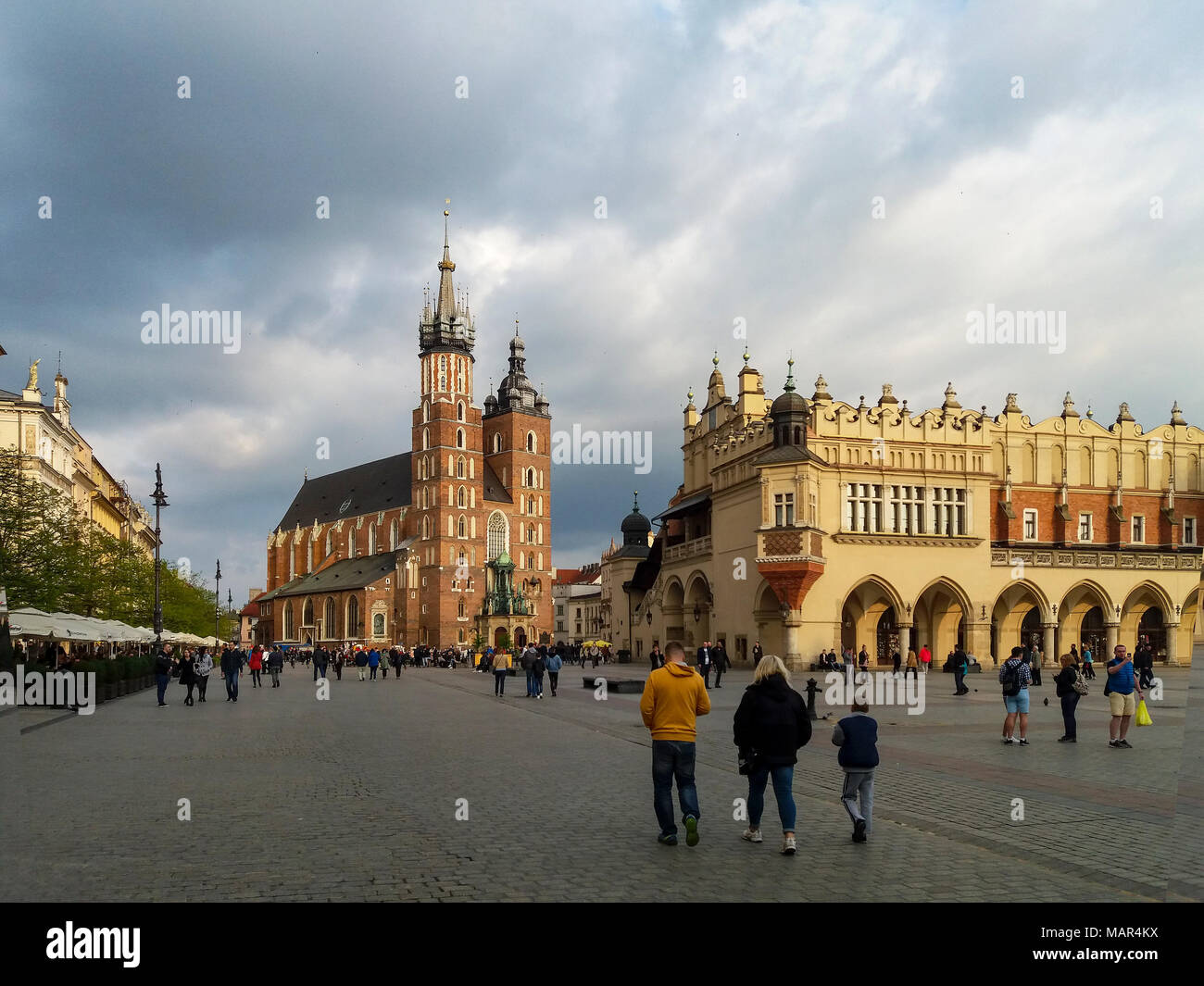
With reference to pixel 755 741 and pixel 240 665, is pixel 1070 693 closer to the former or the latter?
pixel 755 741

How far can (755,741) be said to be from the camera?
28.8 feet

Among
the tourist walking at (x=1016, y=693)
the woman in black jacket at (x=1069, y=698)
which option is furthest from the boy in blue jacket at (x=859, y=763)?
the woman in black jacket at (x=1069, y=698)

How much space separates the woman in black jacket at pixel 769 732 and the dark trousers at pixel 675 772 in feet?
1.49

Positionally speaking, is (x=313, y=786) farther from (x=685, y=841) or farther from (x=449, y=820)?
(x=685, y=841)

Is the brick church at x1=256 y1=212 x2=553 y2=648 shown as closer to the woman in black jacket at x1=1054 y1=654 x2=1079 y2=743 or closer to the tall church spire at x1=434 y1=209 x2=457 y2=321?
the tall church spire at x1=434 y1=209 x2=457 y2=321

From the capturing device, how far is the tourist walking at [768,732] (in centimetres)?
871

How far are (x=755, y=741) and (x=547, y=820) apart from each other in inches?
88.9

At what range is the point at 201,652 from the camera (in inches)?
1276

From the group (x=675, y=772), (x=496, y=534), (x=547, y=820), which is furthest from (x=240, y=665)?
(x=496, y=534)

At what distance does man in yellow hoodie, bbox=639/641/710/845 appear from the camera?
29.3ft

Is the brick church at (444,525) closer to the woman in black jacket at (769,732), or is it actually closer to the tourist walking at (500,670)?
the tourist walking at (500,670)

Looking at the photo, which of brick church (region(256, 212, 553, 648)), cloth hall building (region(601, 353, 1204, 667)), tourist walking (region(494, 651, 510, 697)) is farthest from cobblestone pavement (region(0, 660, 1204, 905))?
brick church (region(256, 212, 553, 648))
